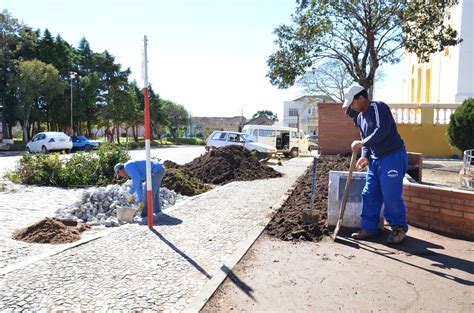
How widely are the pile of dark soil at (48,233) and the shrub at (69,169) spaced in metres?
5.87

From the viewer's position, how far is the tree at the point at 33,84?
37.9 metres

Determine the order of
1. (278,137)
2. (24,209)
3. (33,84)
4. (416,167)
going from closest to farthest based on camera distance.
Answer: (24,209) → (416,167) → (278,137) → (33,84)

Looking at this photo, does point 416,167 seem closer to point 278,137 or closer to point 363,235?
point 363,235

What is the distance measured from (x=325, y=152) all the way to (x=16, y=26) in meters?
36.2

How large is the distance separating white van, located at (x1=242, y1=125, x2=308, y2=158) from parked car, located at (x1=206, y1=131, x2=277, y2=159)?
14.8 feet

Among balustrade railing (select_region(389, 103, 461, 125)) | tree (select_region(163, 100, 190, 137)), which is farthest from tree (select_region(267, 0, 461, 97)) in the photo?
tree (select_region(163, 100, 190, 137))

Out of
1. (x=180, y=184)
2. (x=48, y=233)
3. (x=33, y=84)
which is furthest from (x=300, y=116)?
(x=48, y=233)

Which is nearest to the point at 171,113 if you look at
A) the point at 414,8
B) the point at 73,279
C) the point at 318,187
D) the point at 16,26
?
the point at 16,26

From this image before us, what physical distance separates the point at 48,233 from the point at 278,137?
2359 centimetres

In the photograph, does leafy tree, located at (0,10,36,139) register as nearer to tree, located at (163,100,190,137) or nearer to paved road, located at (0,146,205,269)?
paved road, located at (0,146,205,269)

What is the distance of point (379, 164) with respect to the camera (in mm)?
5492

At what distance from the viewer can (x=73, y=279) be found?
433 centimetres

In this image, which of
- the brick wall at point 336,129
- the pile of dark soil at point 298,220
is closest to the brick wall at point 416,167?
the pile of dark soil at point 298,220

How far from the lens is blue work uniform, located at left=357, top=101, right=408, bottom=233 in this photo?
533 centimetres
